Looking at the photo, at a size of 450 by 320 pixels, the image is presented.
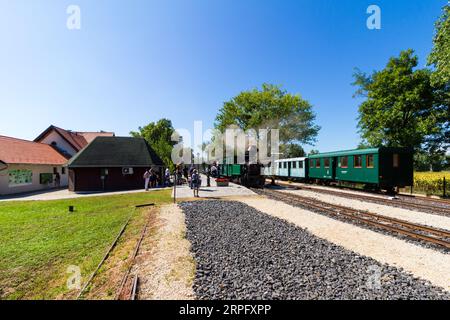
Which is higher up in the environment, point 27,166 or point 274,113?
point 274,113

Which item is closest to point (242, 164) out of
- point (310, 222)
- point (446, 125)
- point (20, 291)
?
point (310, 222)

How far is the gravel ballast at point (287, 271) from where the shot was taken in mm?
3643

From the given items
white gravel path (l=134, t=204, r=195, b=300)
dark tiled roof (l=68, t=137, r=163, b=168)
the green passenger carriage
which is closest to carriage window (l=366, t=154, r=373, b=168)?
the green passenger carriage

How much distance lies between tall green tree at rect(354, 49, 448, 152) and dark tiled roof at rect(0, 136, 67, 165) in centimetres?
3755

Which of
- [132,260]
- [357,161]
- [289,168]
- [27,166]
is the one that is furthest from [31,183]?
[357,161]

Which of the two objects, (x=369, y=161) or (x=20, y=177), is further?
(x=20, y=177)

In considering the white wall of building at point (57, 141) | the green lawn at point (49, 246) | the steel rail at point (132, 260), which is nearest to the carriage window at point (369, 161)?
the steel rail at point (132, 260)

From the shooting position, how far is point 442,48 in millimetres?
17031

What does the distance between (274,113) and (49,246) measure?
3448cm

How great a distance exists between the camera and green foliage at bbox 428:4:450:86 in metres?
16.4

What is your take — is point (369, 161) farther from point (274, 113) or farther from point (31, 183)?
point (31, 183)

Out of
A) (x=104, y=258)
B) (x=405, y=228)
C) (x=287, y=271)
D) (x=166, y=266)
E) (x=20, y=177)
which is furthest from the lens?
(x=20, y=177)

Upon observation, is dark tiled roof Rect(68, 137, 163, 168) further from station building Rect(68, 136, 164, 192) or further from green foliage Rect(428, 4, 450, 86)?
green foliage Rect(428, 4, 450, 86)
